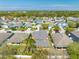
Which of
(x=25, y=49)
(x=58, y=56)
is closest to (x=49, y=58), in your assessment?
(x=58, y=56)

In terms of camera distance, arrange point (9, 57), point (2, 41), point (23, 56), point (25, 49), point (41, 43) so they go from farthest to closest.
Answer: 1. point (2, 41)
2. point (41, 43)
3. point (25, 49)
4. point (23, 56)
5. point (9, 57)

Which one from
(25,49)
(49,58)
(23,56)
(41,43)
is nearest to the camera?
(49,58)

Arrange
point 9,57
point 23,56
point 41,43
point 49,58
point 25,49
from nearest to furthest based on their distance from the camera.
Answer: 1. point 9,57
2. point 49,58
3. point 23,56
4. point 25,49
5. point 41,43

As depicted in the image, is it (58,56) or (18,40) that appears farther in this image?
(18,40)

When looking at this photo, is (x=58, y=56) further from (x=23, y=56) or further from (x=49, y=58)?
(x=23, y=56)

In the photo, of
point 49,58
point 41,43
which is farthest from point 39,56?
point 41,43

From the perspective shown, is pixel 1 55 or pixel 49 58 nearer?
pixel 1 55

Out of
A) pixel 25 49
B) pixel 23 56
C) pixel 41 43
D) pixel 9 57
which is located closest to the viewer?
pixel 9 57

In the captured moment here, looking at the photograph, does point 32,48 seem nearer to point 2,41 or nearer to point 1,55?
point 1,55
